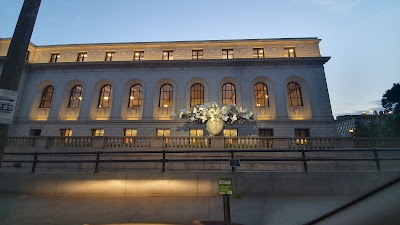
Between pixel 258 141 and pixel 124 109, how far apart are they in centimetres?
1689

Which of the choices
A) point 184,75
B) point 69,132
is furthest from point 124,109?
point 184,75

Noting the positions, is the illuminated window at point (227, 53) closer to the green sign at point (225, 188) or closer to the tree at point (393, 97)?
the green sign at point (225, 188)

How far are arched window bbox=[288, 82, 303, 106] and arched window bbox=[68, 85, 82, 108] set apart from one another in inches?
1039

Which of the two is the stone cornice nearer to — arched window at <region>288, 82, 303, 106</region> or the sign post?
arched window at <region>288, 82, 303, 106</region>

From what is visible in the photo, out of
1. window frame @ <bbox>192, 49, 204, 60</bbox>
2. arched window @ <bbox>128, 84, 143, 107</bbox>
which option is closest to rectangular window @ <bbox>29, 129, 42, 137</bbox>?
arched window @ <bbox>128, 84, 143, 107</bbox>

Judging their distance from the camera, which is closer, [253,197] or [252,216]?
[252,216]

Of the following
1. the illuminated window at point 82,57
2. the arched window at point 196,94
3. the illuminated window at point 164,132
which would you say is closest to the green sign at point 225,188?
the illuminated window at point 164,132

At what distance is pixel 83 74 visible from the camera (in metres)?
24.3

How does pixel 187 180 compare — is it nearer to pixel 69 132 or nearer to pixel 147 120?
pixel 147 120

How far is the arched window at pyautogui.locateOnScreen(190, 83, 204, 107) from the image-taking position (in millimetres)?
23386

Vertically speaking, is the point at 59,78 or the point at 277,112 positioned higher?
the point at 59,78

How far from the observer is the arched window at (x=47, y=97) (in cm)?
2394

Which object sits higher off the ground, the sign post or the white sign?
the white sign

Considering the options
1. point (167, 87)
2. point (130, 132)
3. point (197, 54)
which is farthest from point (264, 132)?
point (130, 132)
